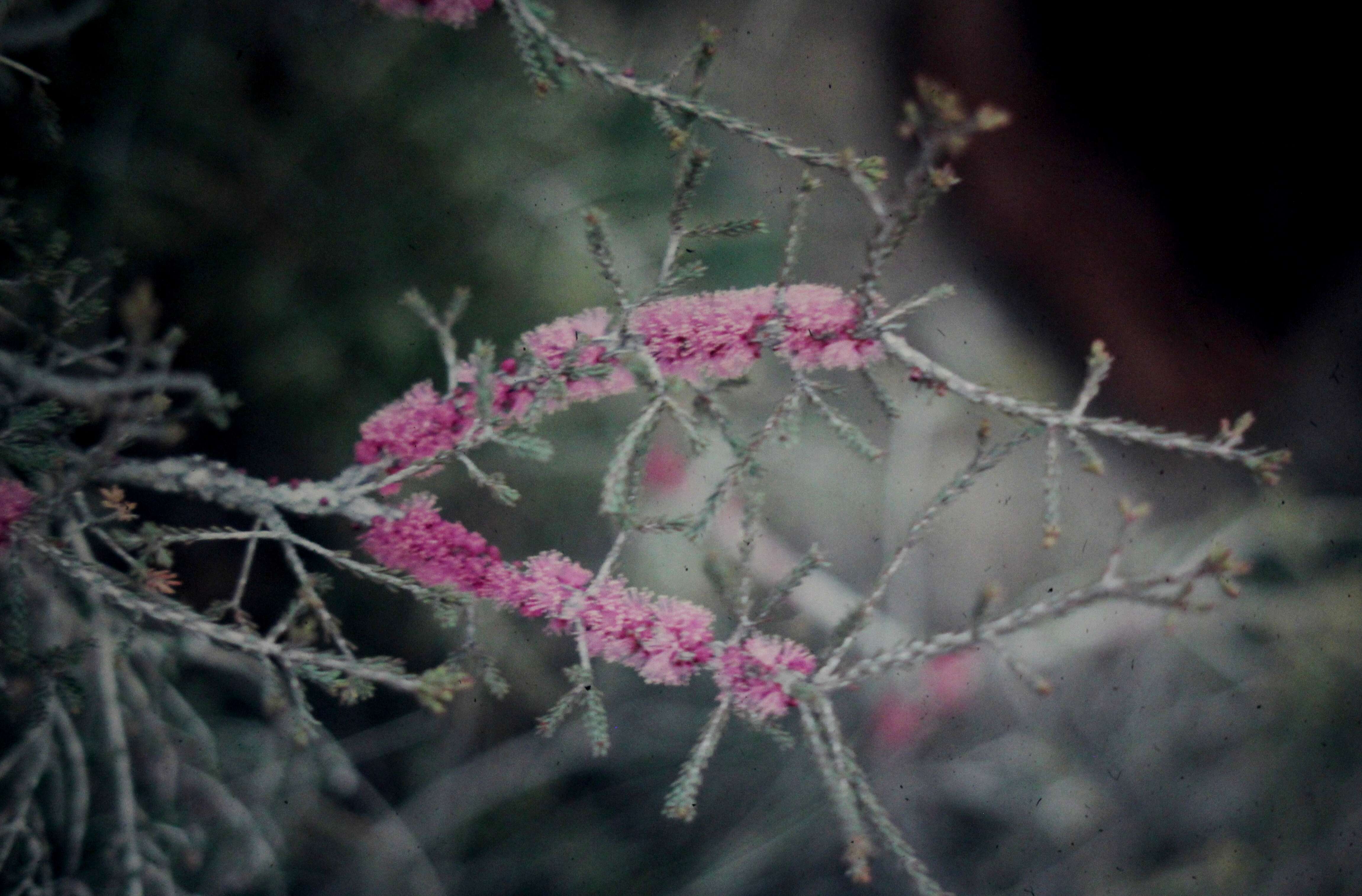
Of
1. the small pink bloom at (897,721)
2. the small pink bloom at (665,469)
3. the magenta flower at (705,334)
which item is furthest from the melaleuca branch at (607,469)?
the small pink bloom at (897,721)

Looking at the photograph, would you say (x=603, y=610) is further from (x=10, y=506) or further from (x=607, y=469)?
(x=10, y=506)

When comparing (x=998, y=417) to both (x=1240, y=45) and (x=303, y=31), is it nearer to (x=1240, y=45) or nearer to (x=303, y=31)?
(x=1240, y=45)

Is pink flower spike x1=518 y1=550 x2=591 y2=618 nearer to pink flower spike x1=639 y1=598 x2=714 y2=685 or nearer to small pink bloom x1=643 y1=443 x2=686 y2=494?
pink flower spike x1=639 y1=598 x2=714 y2=685

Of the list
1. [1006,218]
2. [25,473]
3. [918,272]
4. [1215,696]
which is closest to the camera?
[25,473]

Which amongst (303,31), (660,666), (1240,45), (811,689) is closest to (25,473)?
(303,31)

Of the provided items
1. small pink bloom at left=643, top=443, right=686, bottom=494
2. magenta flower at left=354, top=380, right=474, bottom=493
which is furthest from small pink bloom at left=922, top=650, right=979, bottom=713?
magenta flower at left=354, top=380, right=474, bottom=493

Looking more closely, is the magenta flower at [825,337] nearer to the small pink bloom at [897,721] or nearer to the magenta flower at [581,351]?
the magenta flower at [581,351]
